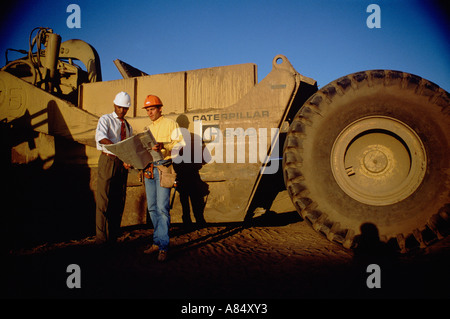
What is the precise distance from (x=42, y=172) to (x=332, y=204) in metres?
3.86

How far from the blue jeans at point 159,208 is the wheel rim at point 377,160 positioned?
185 centimetres

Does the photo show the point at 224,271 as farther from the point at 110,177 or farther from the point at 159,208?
the point at 110,177

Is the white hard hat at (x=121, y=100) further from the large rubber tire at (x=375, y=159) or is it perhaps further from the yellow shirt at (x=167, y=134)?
the large rubber tire at (x=375, y=159)

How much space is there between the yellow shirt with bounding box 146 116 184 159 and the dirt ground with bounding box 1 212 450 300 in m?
1.22

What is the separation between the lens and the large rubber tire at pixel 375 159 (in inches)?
90.0

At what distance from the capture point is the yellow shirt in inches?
117

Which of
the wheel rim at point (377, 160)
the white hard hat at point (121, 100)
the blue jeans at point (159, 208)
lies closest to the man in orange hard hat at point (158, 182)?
the blue jeans at point (159, 208)

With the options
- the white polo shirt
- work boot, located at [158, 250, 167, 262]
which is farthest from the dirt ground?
the white polo shirt

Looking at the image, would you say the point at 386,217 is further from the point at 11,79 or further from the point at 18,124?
the point at 11,79

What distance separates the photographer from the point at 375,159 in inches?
104

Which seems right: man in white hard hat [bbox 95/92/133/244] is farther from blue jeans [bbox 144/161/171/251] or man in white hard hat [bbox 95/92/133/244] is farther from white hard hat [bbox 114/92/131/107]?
blue jeans [bbox 144/161/171/251]

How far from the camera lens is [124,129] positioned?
3227 mm
